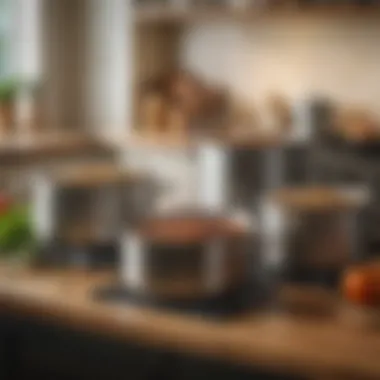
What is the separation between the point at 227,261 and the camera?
5.91 feet

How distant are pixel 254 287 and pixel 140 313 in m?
0.21

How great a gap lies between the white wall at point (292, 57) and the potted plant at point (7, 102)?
2.38ft

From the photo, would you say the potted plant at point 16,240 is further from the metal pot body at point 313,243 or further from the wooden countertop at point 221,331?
the metal pot body at point 313,243

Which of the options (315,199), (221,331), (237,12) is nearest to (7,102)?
(237,12)

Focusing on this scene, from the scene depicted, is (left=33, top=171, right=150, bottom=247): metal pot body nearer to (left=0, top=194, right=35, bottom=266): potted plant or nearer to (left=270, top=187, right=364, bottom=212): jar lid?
(left=0, top=194, right=35, bottom=266): potted plant

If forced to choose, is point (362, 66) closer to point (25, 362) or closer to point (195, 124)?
point (195, 124)

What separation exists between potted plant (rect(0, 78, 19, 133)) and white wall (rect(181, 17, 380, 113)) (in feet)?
2.38

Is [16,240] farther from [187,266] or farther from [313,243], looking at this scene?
[313,243]

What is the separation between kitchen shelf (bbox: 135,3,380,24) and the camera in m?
3.69

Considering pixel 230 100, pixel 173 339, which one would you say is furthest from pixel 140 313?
pixel 230 100

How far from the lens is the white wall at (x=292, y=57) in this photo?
152 inches

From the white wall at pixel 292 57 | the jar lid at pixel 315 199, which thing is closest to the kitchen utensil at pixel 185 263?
the jar lid at pixel 315 199

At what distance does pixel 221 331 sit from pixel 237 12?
248 centimetres

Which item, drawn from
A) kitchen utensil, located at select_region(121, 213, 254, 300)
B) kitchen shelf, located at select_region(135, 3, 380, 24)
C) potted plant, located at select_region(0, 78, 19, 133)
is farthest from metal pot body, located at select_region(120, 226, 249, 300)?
potted plant, located at select_region(0, 78, 19, 133)
